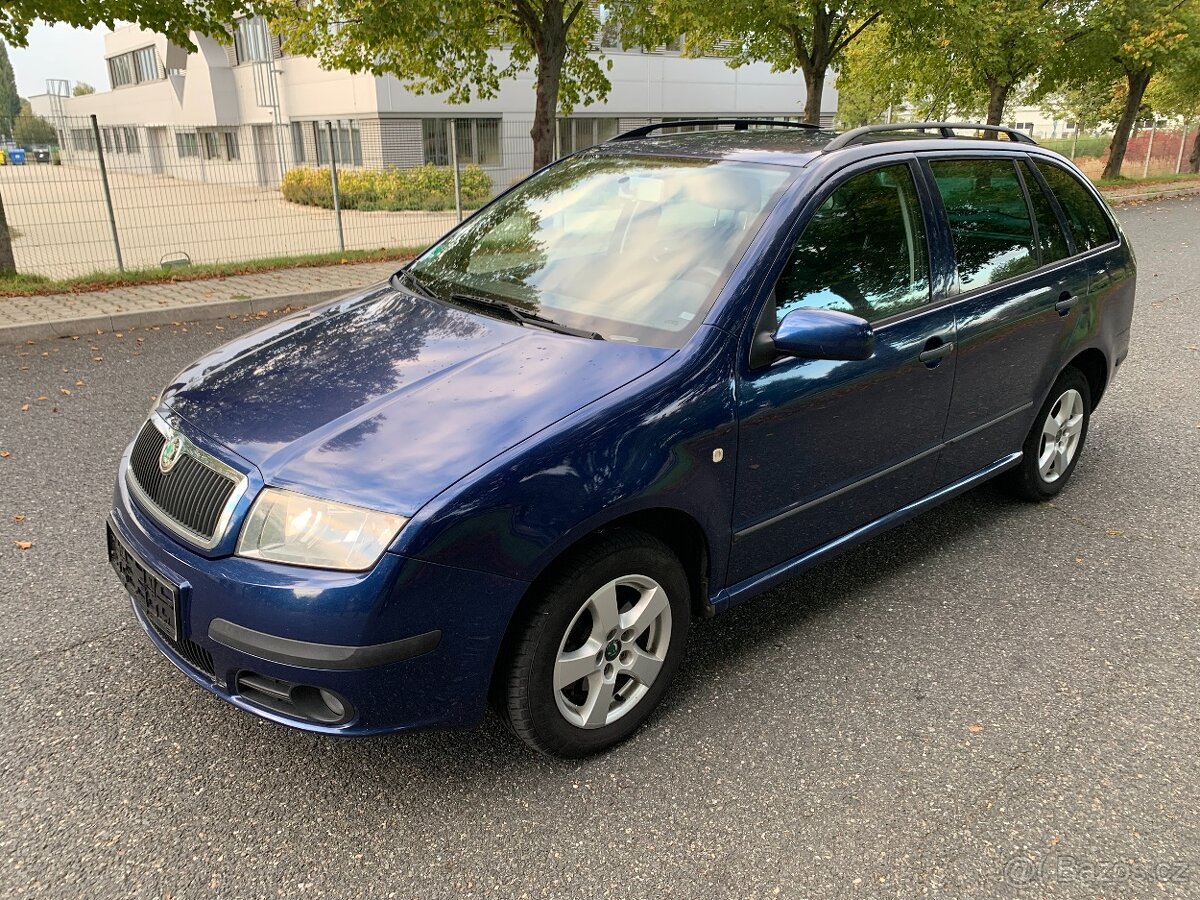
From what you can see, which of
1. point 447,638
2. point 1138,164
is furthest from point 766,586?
point 1138,164

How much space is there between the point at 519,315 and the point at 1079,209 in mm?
3043

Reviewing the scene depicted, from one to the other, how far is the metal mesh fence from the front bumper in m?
8.99

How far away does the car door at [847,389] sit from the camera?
2.88 metres

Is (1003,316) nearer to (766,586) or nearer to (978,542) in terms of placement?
(978,542)

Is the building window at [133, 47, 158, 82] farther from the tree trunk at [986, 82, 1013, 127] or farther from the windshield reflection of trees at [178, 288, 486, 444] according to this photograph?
the windshield reflection of trees at [178, 288, 486, 444]

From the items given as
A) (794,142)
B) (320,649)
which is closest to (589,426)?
(320,649)

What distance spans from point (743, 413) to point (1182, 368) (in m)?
6.02

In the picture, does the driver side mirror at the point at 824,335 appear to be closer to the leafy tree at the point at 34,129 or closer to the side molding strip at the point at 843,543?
the side molding strip at the point at 843,543

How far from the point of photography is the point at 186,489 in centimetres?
248

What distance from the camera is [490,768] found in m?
2.67

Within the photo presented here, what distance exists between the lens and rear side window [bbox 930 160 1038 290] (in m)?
3.57

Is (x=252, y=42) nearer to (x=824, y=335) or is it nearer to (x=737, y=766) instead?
(x=824, y=335)

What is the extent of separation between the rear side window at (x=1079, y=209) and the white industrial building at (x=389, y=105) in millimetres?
12186

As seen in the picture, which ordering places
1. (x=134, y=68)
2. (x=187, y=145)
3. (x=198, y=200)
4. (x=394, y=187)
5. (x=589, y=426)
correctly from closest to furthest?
(x=589, y=426) → (x=198, y=200) → (x=187, y=145) → (x=394, y=187) → (x=134, y=68)
